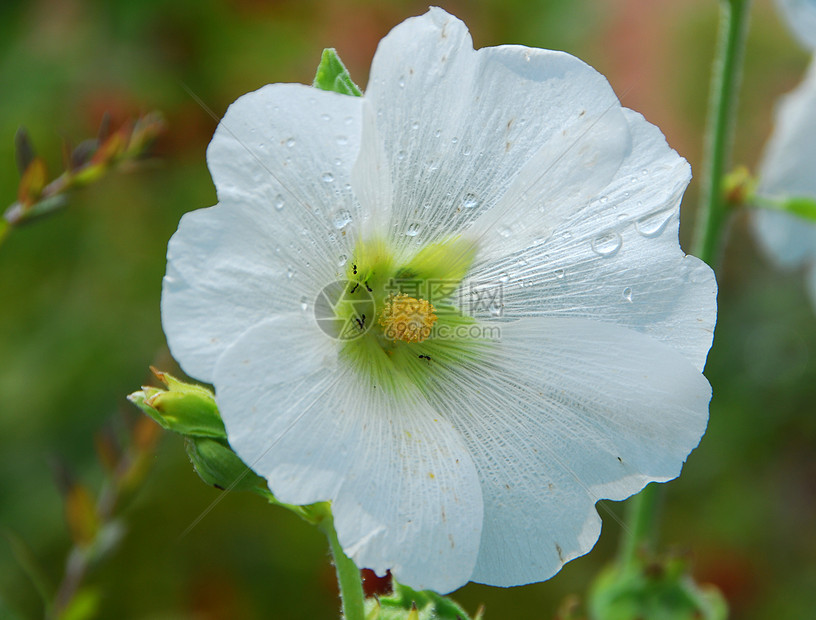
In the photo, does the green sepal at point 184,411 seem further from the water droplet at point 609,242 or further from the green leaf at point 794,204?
the green leaf at point 794,204

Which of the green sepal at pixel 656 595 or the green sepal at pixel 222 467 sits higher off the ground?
the green sepal at pixel 222 467

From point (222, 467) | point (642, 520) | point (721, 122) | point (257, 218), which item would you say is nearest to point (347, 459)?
point (222, 467)

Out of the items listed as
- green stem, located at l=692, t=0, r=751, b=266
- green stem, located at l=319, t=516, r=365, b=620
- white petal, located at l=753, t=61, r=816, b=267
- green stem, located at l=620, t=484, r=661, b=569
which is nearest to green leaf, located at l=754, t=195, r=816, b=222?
green stem, located at l=692, t=0, r=751, b=266

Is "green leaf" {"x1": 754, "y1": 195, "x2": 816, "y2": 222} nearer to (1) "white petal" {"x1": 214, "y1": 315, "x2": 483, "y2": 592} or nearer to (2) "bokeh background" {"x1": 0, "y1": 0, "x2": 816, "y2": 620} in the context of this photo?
(1) "white petal" {"x1": 214, "y1": 315, "x2": 483, "y2": 592}

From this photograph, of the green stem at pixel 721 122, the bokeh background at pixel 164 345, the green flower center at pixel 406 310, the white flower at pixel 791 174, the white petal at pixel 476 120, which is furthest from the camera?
the bokeh background at pixel 164 345

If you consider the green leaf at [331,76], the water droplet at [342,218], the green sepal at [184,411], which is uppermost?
the green leaf at [331,76]

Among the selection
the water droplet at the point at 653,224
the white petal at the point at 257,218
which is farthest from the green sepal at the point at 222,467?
the water droplet at the point at 653,224

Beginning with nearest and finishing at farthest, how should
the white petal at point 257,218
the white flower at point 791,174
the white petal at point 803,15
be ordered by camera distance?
the white petal at point 257,218, the white petal at point 803,15, the white flower at point 791,174
